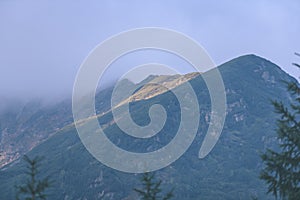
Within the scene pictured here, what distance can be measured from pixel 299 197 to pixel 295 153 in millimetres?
2510

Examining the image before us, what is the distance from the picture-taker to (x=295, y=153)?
31109 mm

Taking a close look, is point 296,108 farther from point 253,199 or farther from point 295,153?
point 253,199

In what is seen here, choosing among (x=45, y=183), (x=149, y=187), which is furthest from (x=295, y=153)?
(x=45, y=183)

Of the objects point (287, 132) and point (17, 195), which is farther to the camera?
point (287, 132)

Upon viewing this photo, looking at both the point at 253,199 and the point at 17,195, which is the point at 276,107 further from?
the point at 17,195

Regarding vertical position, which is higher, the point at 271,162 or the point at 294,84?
the point at 294,84

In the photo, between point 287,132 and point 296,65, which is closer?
point 287,132

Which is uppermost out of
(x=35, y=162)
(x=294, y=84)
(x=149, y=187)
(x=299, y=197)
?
(x=294, y=84)

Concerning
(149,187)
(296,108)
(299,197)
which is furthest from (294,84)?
(149,187)

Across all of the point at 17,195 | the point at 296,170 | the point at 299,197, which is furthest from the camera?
the point at 296,170

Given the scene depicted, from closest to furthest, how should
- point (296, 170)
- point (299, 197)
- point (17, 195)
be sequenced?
point (17, 195)
point (299, 197)
point (296, 170)

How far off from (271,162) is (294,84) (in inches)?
182

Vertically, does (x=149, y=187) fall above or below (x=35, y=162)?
below

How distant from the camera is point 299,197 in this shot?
3000 centimetres
